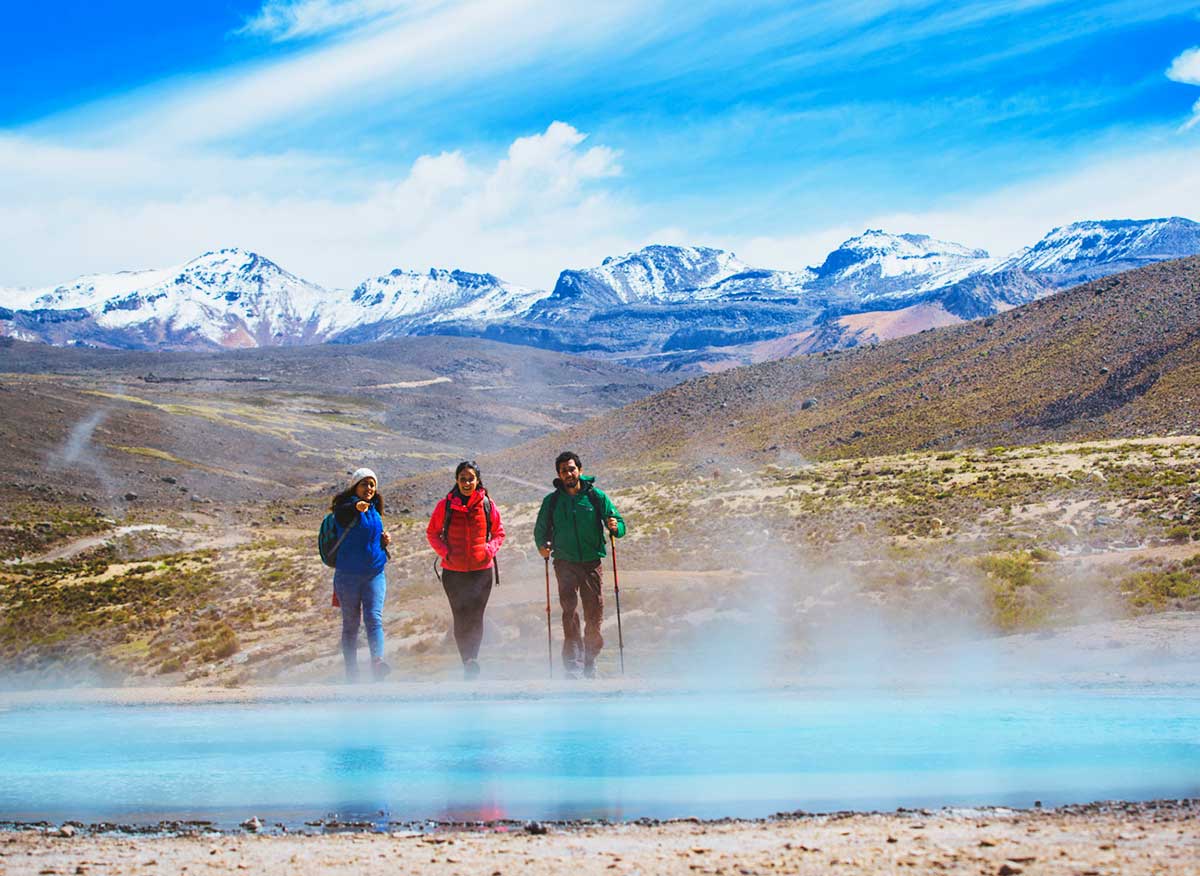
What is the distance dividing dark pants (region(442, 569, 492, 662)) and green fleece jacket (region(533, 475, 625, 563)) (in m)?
Answer: 0.83

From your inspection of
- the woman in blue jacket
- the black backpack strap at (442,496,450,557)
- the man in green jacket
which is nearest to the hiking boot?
the woman in blue jacket

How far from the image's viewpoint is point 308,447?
4897 inches

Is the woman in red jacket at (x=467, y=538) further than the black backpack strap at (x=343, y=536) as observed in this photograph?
No

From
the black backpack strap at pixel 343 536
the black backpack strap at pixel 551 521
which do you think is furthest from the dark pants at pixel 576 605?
the black backpack strap at pixel 343 536

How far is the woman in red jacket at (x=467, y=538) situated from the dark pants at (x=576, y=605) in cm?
79

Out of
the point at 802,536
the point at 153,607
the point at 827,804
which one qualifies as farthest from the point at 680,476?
the point at 827,804

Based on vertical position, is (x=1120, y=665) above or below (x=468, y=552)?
below

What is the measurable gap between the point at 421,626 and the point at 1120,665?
986 cm

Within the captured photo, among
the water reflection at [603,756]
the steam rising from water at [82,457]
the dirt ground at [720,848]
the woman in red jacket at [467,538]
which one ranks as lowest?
the water reflection at [603,756]

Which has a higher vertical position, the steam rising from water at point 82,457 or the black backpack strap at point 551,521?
the steam rising from water at point 82,457

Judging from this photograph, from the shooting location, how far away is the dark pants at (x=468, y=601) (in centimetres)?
1251

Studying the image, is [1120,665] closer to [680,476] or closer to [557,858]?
[557,858]

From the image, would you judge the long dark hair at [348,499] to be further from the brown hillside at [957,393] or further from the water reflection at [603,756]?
the brown hillside at [957,393]

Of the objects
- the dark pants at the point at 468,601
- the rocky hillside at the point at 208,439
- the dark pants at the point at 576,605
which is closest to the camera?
the dark pants at the point at 576,605
